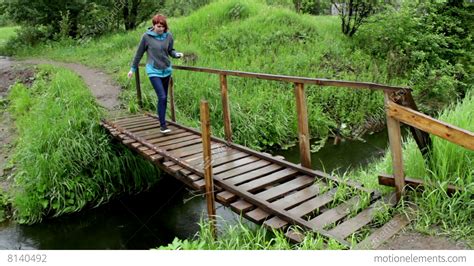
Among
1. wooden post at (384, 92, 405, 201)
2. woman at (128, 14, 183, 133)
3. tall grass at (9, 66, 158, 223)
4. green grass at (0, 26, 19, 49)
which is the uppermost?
green grass at (0, 26, 19, 49)

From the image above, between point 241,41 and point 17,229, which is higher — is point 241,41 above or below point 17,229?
above

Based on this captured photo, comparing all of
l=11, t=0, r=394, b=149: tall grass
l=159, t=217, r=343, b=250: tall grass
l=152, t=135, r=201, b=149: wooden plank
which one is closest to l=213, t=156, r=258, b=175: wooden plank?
l=159, t=217, r=343, b=250: tall grass

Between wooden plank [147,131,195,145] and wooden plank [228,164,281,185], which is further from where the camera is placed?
wooden plank [147,131,195,145]

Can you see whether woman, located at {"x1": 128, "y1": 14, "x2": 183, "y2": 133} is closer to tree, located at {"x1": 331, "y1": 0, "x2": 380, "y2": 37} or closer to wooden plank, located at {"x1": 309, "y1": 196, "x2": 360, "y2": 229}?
wooden plank, located at {"x1": 309, "y1": 196, "x2": 360, "y2": 229}

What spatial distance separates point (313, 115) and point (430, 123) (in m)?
6.65

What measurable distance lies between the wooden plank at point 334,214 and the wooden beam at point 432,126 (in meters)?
0.94

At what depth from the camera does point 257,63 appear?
1185 centimetres

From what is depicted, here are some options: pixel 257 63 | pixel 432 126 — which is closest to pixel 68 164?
pixel 432 126

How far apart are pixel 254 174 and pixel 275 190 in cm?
50

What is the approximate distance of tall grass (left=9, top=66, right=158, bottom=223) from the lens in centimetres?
648

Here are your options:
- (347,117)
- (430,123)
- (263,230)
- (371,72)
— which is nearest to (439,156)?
(430,123)

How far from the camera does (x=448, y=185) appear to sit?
365 cm

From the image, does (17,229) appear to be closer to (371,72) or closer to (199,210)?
(199,210)

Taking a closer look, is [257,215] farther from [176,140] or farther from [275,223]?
[176,140]
